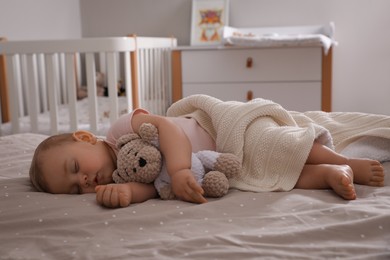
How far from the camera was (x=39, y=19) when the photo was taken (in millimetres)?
3334

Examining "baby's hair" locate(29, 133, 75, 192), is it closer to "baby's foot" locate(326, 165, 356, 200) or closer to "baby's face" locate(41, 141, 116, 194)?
"baby's face" locate(41, 141, 116, 194)

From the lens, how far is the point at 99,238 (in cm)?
83

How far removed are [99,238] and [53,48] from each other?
1.59 metres

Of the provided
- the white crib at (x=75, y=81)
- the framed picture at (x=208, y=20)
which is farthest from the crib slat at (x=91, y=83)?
the framed picture at (x=208, y=20)

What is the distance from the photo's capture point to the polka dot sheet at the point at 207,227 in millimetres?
764

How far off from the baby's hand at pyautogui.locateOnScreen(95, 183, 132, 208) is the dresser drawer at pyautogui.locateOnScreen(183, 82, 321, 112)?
2.10m

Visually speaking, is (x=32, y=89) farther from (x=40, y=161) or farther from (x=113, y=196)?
(x=113, y=196)

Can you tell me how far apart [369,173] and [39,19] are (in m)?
2.76

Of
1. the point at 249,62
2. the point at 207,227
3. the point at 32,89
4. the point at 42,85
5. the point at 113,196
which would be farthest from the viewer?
the point at 42,85

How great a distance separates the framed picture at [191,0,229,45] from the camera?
355cm

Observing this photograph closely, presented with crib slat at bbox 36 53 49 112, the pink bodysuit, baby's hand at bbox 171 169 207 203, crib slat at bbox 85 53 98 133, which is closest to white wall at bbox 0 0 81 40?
crib slat at bbox 36 53 49 112

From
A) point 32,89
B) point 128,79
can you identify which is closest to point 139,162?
point 128,79

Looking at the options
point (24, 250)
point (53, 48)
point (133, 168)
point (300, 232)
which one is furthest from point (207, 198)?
point (53, 48)

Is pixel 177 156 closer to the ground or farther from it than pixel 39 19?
closer to the ground
